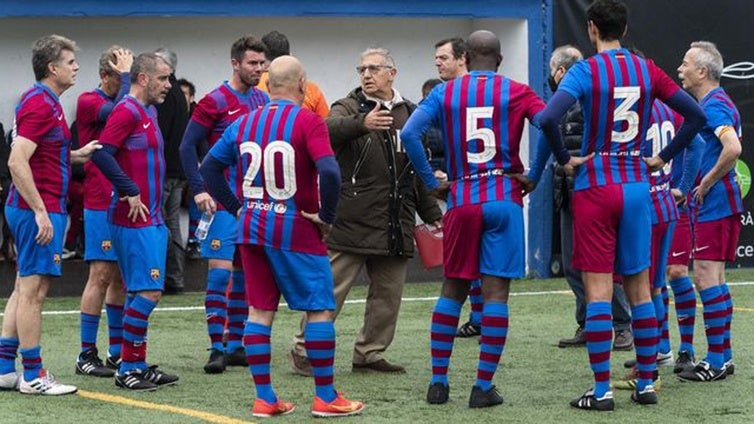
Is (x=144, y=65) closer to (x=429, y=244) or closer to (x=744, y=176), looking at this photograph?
(x=429, y=244)

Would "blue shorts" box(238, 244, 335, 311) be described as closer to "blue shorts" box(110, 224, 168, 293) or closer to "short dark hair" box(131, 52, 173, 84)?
"blue shorts" box(110, 224, 168, 293)

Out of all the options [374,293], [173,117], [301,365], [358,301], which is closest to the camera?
[301,365]

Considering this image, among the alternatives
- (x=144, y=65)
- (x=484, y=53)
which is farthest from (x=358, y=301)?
(x=484, y=53)

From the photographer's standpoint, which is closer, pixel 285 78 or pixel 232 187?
pixel 285 78

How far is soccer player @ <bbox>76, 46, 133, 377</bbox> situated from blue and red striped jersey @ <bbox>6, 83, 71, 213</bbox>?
0.69 metres

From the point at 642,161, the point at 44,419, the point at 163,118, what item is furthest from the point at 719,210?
the point at 163,118

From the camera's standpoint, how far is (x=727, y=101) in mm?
8875

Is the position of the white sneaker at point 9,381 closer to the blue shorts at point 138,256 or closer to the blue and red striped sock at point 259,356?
the blue shorts at point 138,256

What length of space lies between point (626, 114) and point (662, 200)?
68 cm

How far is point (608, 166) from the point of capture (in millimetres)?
7742

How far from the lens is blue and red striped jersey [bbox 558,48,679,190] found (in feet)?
25.2

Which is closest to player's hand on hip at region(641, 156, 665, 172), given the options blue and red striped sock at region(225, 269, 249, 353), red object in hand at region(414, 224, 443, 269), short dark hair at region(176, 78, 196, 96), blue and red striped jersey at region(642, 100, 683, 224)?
blue and red striped jersey at region(642, 100, 683, 224)

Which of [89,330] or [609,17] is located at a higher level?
[609,17]

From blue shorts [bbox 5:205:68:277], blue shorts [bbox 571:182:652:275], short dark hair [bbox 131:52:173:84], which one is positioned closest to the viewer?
blue shorts [bbox 571:182:652:275]
